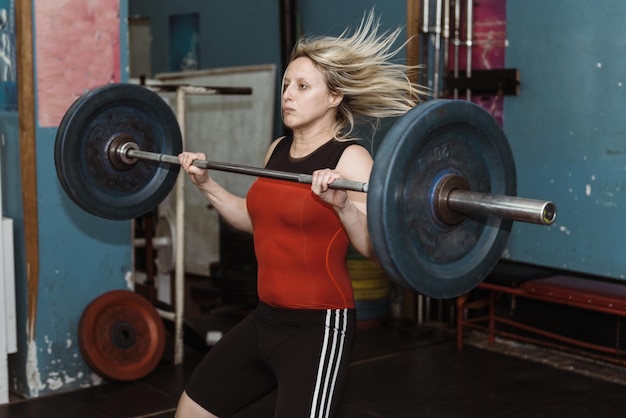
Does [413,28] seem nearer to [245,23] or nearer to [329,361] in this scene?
[245,23]

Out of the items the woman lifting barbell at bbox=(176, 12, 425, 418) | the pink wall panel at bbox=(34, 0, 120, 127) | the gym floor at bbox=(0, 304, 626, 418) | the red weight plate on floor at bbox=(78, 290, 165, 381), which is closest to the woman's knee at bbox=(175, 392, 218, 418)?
the woman lifting barbell at bbox=(176, 12, 425, 418)

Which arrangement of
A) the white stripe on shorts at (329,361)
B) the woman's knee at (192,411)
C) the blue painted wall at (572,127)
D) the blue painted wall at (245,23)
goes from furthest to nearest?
the blue painted wall at (245,23) < the blue painted wall at (572,127) < the woman's knee at (192,411) < the white stripe on shorts at (329,361)

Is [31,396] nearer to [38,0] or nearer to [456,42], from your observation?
[38,0]

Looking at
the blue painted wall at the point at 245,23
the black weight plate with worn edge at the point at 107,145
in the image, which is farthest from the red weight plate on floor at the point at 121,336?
the blue painted wall at the point at 245,23

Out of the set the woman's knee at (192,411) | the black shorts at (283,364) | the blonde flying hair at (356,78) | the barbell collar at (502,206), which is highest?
the blonde flying hair at (356,78)

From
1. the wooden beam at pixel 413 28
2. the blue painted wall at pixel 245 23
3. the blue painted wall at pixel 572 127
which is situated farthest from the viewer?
the blue painted wall at pixel 245 23

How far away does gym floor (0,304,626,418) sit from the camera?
322cm

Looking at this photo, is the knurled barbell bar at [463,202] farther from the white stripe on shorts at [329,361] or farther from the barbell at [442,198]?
the white stripe on shorts at [329,361]

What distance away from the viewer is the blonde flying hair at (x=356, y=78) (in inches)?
82.7

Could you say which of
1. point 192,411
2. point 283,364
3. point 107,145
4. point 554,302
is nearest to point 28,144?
point 107,145

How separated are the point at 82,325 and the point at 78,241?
33 centimetres

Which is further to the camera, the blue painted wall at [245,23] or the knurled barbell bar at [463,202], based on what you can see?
the blue painted wall at [245,23]

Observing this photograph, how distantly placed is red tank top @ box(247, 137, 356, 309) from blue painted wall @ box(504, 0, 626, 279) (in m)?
2.15

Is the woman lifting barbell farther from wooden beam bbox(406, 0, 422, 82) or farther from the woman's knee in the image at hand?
wooden beam bbox(406, 0, 422, 82)
